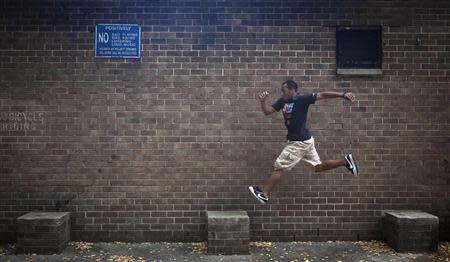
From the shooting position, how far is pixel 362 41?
25.4 feet

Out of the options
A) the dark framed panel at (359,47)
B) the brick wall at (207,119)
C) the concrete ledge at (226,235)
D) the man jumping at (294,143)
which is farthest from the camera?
the dark framed panel at (359,47)

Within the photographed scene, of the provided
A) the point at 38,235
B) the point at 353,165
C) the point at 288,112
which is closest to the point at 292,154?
the point at 288,112

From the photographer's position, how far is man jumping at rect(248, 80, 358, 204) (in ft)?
22.8

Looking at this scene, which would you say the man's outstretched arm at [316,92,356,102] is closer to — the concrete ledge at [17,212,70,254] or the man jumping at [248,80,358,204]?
the man jumping at [248,80,358,204]

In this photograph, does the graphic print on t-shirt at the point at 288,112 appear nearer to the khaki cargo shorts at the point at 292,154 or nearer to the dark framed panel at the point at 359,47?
the khaki cargo shorts at the point at 292,154

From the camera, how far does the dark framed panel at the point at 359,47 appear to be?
7.69m

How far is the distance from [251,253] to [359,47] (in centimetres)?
391

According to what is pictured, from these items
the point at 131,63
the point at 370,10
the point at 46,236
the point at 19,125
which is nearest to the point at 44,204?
the point at 46,236

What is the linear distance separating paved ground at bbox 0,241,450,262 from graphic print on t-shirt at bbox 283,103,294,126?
80.0 inches

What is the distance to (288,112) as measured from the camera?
23.1 feet

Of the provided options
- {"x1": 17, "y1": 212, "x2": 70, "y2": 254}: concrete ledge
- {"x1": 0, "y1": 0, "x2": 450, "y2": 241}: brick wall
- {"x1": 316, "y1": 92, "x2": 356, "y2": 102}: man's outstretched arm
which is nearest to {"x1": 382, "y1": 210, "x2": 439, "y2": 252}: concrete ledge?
{"x1": 0, "y1": 0, "x2": 450, "y2": 241}: brick wall

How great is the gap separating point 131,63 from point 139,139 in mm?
1286

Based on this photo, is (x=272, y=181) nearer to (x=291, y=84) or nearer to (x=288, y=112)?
(x=288, y=112)

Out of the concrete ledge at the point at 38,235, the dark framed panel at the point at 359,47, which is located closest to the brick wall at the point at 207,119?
the dark framed panel at the point at 359,47
